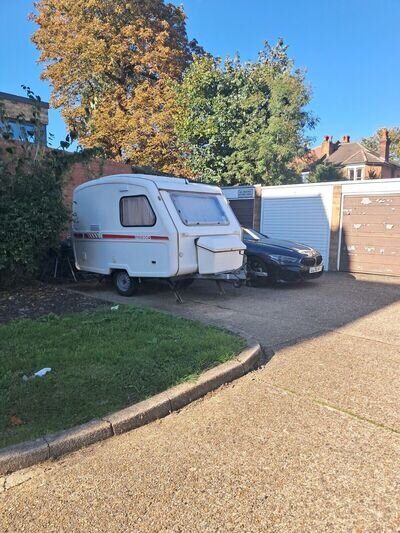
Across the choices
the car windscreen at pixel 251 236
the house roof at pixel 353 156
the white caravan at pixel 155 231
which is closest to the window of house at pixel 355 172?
the house roof at pixel 353 156

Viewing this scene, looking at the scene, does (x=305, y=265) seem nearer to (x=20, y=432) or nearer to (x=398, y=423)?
(x=398, y=423)

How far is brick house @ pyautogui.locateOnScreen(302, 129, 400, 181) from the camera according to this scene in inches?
1598

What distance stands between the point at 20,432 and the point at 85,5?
24.6 metres

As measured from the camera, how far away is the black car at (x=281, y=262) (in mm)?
10359

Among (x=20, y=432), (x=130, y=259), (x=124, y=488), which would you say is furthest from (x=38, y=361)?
(x=130, y=259)

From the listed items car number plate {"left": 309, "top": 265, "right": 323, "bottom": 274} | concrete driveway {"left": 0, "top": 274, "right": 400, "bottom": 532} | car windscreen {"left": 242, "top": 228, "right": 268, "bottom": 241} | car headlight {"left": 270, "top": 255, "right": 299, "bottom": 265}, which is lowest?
concrete driveway {"left": 0, "top": 274, "right": 400, "bottom": 532}

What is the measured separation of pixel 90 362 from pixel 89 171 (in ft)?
30.4

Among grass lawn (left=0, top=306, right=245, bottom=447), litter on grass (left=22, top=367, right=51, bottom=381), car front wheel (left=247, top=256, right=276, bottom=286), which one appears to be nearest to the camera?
grass lawn (left=0, top=306, right=245, bottom=447)

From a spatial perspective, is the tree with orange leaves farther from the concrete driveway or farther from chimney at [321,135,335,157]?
chimney at [321,135,335,157]

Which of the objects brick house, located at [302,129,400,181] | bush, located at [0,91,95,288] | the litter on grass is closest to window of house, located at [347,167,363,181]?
brick house, located at [302,129,400,181]

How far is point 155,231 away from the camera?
807cm

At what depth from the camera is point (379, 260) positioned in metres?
13.1

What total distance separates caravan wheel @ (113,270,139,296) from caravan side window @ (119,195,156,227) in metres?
1.09

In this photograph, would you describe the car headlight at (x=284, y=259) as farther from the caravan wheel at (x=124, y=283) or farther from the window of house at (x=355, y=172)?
the window of house at (x=355, y=172)
